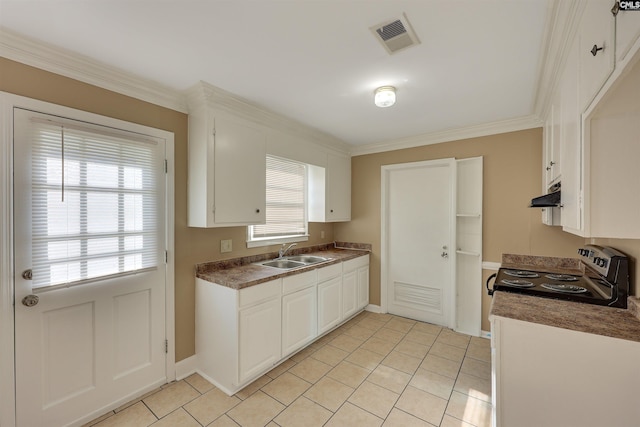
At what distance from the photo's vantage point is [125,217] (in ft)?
6.81

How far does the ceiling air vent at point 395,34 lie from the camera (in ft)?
4.87

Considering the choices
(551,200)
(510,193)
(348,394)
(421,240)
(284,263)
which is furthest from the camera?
(421,240)

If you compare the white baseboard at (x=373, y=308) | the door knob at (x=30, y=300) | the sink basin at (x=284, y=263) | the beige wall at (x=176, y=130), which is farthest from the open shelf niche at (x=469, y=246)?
the door knob at (x=30, y=300)

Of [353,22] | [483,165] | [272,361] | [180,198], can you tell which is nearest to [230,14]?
[353,22]

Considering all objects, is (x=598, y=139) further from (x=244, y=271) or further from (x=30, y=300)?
(x=30, y=300)

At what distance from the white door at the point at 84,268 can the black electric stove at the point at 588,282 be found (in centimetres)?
277

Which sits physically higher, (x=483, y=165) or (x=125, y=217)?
(x=483, y=165)

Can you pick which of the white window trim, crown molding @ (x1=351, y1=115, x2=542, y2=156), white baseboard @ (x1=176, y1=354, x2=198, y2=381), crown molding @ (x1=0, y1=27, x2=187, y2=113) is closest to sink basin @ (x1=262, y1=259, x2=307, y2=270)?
the white window trim

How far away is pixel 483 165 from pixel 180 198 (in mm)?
3287

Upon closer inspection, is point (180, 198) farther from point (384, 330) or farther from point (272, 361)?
point (384, 330)

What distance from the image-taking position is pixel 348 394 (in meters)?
2.18

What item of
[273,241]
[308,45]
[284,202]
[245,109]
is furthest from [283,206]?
[308,45]

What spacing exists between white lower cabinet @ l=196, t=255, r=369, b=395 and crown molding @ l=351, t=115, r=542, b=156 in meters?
2.01

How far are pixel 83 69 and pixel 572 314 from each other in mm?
3398
